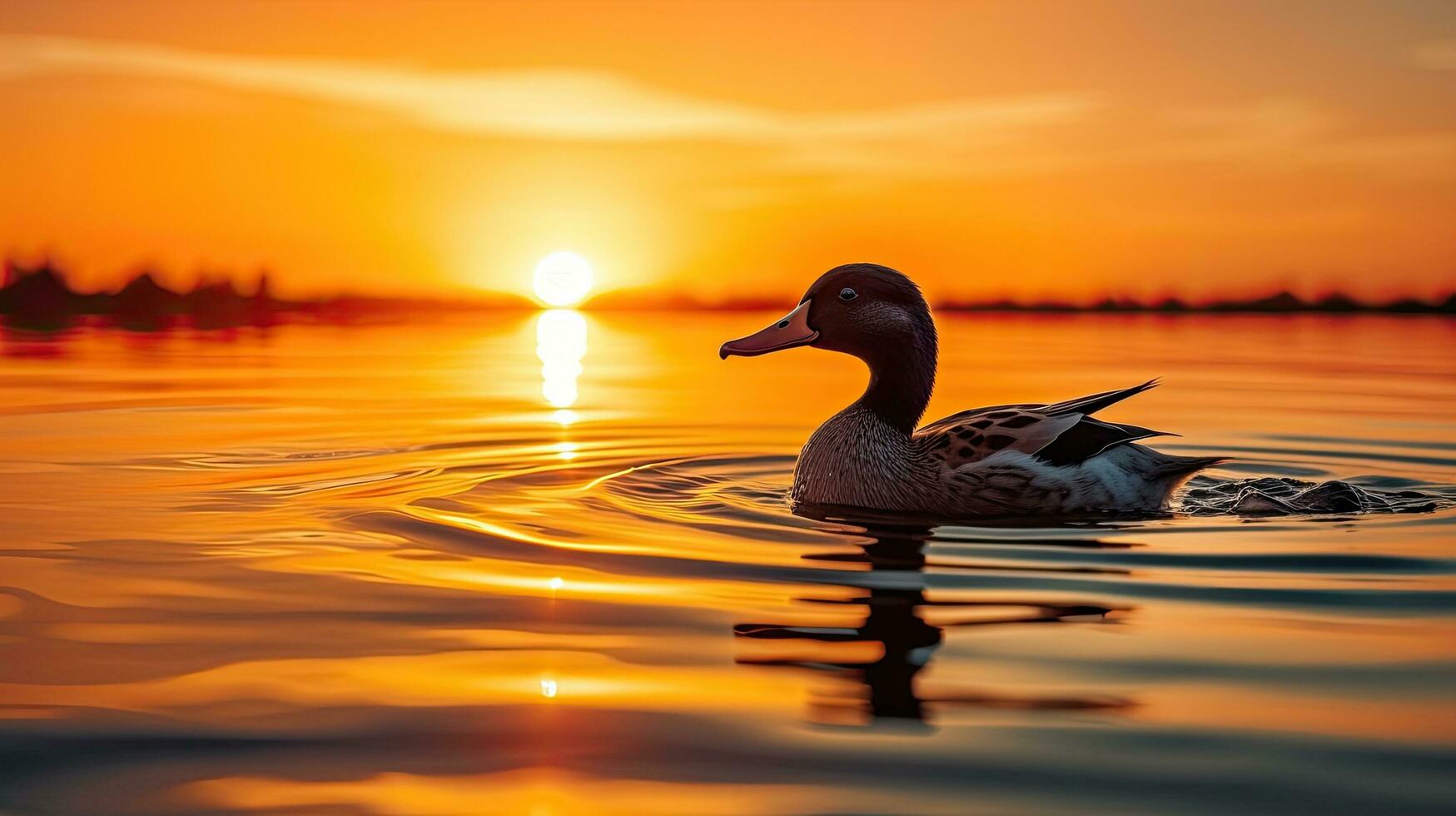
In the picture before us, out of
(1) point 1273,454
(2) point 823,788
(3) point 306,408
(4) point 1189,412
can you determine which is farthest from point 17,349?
(2) point 823,788

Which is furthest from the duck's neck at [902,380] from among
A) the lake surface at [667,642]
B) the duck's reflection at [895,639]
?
the duck's reflection at [895,639]

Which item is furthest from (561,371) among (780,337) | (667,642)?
(667,642)

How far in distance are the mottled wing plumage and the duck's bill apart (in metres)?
1.07

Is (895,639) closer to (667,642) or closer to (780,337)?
(667,642)

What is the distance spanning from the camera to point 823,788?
3215 millimetres

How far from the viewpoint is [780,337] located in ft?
27.8

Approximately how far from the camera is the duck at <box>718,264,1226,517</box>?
24.4ft

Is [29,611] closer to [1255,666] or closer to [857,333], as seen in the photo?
[1255,666]

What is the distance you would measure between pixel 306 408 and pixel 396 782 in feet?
34.2

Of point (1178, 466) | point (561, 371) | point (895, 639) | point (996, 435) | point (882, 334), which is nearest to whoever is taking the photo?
point (895, 639)

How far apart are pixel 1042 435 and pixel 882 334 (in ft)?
4.39

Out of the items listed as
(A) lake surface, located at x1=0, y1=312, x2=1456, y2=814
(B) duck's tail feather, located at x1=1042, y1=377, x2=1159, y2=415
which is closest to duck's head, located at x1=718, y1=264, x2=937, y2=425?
(A) lake surface, located at x1=0, y1=312, x2=1456, y2=814

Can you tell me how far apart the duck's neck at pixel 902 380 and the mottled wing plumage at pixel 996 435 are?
1.61ft

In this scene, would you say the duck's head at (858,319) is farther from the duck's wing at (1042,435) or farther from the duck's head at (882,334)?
the duck's wing at (1042,435)
